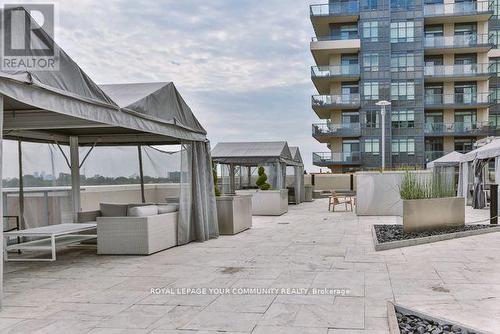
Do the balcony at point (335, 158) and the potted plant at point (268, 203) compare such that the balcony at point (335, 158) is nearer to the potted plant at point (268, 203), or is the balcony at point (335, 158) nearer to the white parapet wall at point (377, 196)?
the potted plant at point (268, 203)

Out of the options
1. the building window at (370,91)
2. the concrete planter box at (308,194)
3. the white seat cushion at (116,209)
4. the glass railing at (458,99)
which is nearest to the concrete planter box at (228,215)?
the white seat cushion at (116,209)

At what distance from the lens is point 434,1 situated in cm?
3850

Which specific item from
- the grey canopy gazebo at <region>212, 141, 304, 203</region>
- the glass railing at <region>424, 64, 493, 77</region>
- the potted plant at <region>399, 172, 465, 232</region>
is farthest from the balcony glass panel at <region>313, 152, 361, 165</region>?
the potted plant at <region>399, 172, 465, 232</region>

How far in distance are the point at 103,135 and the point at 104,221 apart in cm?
247

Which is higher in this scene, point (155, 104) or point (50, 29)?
point (50, 29)

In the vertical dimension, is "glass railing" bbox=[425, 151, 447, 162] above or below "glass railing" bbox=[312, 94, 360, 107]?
below

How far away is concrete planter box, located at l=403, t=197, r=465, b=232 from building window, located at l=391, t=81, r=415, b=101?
30511 millimetres

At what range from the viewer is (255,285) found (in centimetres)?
525

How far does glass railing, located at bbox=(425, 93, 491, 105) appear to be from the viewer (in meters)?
37.2

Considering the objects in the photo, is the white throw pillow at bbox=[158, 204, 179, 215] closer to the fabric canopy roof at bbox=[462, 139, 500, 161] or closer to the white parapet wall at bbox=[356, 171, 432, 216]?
the white parapet wall at bbox=[356, 171, 432, 216]

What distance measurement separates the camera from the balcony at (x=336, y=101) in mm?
37656

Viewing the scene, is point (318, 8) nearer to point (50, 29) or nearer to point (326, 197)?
point (326, 197)

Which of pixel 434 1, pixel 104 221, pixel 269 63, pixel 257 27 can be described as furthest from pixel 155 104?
pixel 434 1

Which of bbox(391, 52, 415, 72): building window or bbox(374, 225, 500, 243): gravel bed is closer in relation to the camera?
bbox(374, 225, 500, 243): gravel bed
